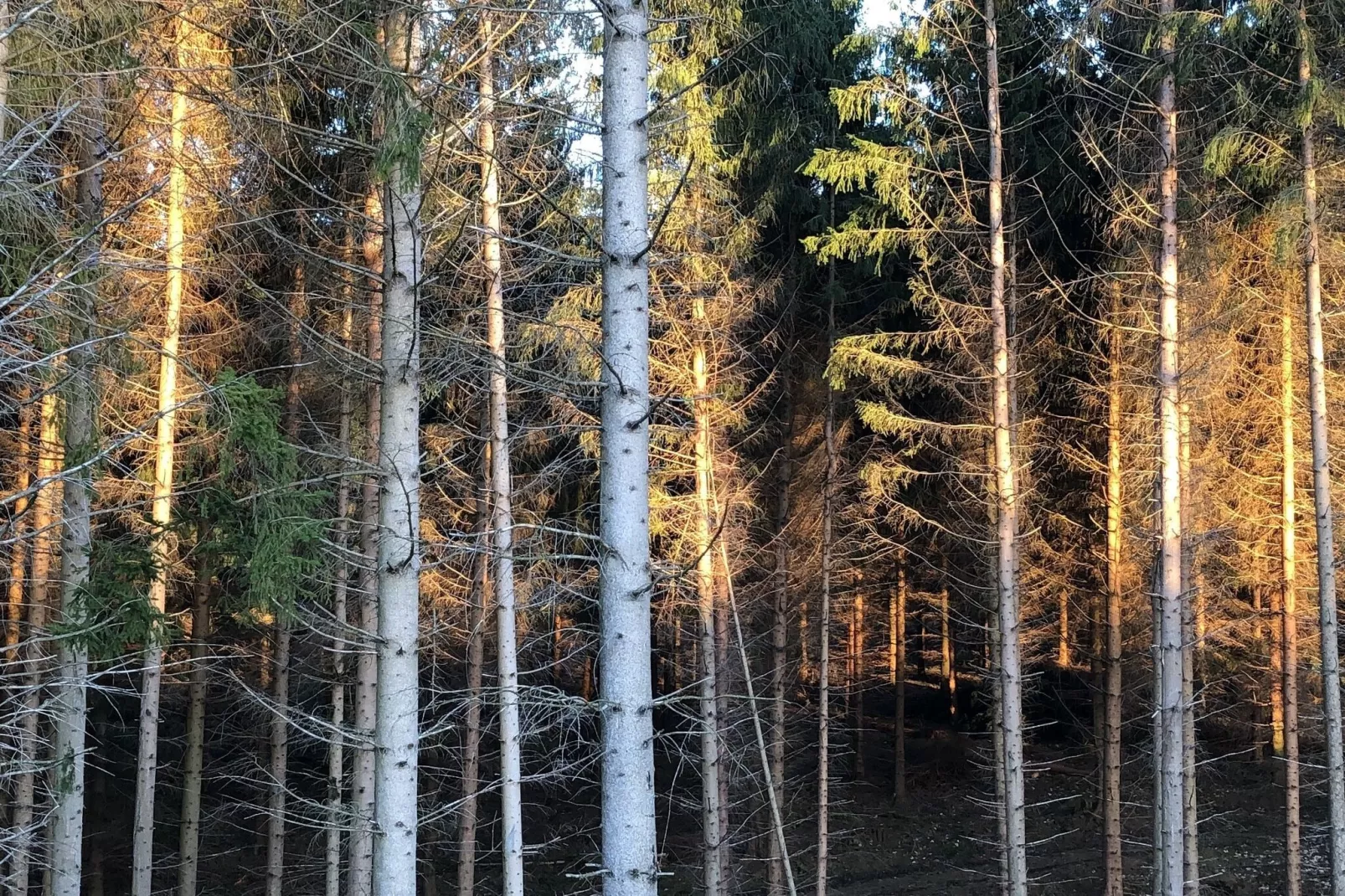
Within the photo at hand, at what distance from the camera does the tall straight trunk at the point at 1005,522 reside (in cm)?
1059

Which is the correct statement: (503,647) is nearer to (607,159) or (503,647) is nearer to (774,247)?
(607,159)

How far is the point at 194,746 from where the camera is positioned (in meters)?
13.5

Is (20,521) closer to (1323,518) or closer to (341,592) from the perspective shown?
(341,592)

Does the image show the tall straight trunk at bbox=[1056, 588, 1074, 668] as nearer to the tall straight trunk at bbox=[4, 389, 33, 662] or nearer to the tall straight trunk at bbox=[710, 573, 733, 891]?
the tall straight trunk at bbox=[710, 573, 733, 891]

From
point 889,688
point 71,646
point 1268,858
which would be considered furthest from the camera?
point 889,688

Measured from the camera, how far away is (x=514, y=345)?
34.9 feet

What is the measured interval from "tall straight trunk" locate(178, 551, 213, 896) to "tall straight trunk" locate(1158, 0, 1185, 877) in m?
10.5

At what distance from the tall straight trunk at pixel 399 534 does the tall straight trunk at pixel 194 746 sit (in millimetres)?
6908

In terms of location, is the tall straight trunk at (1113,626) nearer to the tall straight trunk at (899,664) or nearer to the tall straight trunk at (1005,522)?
the tall straight trunk at (1005,522)

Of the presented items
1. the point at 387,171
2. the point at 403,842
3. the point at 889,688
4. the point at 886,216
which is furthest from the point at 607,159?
the point at 889,688

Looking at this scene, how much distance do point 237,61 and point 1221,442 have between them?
46.5 ft

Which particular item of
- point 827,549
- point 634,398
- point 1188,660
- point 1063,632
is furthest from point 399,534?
point 1063,632

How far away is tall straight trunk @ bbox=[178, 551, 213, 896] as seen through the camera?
12492mm

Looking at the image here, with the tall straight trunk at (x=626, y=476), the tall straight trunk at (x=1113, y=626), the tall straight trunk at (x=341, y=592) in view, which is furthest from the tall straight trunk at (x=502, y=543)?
the tall straight trunk at (x=1113, y=626)
